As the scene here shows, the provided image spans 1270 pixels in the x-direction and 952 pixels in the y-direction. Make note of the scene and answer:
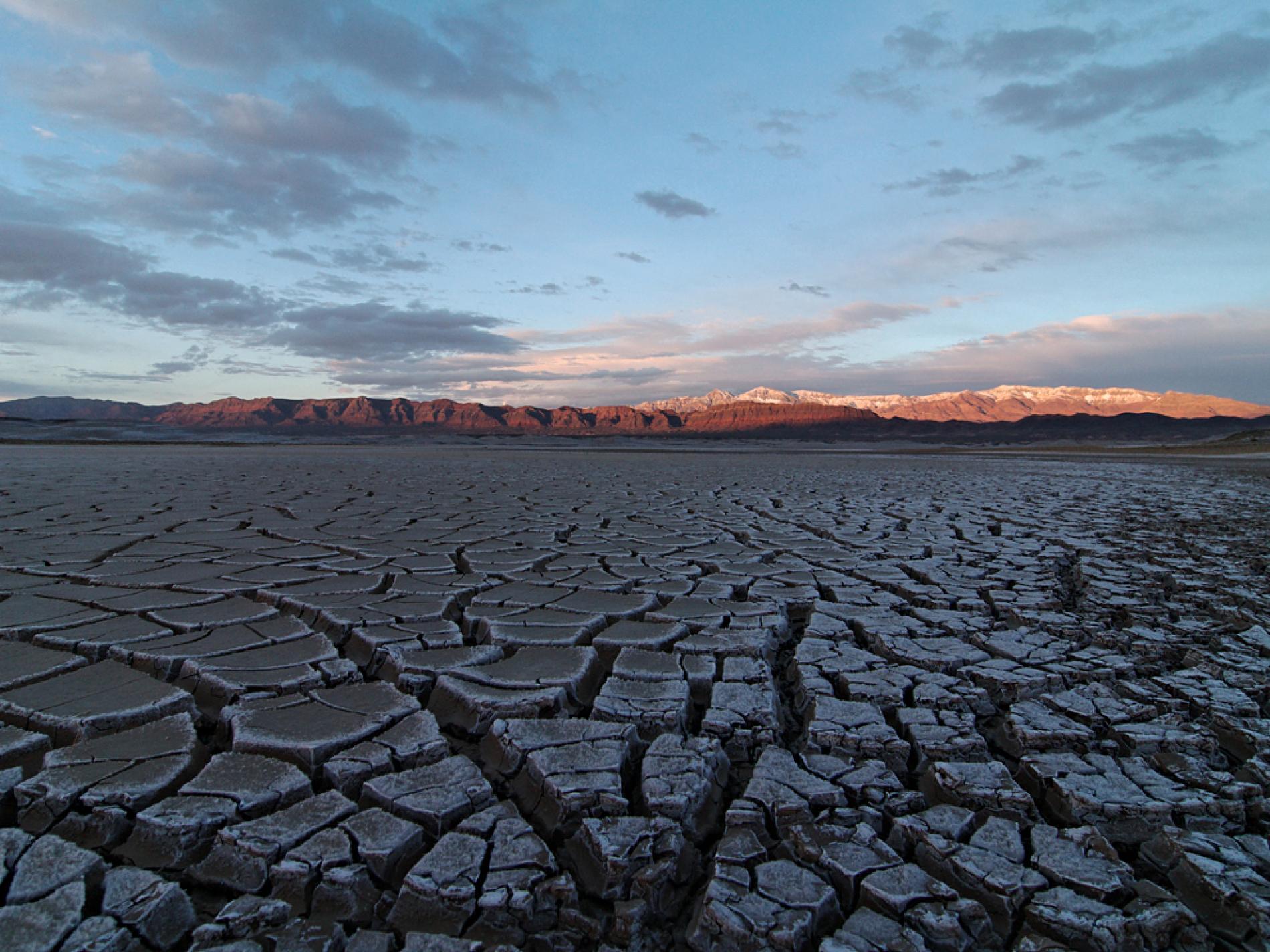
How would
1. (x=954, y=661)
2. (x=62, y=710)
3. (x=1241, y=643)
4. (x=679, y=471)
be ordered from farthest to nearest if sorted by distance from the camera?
1. (x=679, y=471)
2. (x=1241, y=643)
3. (x=954, y=661)
4. (x=62, y=710)

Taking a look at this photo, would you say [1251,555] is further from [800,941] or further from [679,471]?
[679,471]

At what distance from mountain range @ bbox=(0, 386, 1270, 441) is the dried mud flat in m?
46.5

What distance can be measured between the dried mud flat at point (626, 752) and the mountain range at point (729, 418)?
153 ft

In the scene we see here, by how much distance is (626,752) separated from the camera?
171cm

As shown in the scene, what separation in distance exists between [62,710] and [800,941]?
2031mm

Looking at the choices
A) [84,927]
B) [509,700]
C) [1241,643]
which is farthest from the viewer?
[1241,643]

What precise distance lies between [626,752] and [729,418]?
7354cm

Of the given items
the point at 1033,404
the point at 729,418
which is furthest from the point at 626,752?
the point at 1033,404

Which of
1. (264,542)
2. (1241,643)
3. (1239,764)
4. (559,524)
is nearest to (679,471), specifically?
(559,524)

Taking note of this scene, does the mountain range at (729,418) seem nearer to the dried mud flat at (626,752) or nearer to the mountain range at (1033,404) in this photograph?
the mountain range at (1033,404)

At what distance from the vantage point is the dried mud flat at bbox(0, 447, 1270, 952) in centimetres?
120

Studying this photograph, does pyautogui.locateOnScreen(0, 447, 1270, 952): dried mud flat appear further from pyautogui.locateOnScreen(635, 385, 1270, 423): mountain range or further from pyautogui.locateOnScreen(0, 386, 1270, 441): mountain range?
pyautogui.locateOnScreen(635, 385, 1270, 423): mountain range

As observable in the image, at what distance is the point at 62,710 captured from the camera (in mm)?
1819

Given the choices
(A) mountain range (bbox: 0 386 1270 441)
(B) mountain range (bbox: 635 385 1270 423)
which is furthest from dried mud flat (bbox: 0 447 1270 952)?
(B) mountain range (bbox: 635 385 1270 423)
